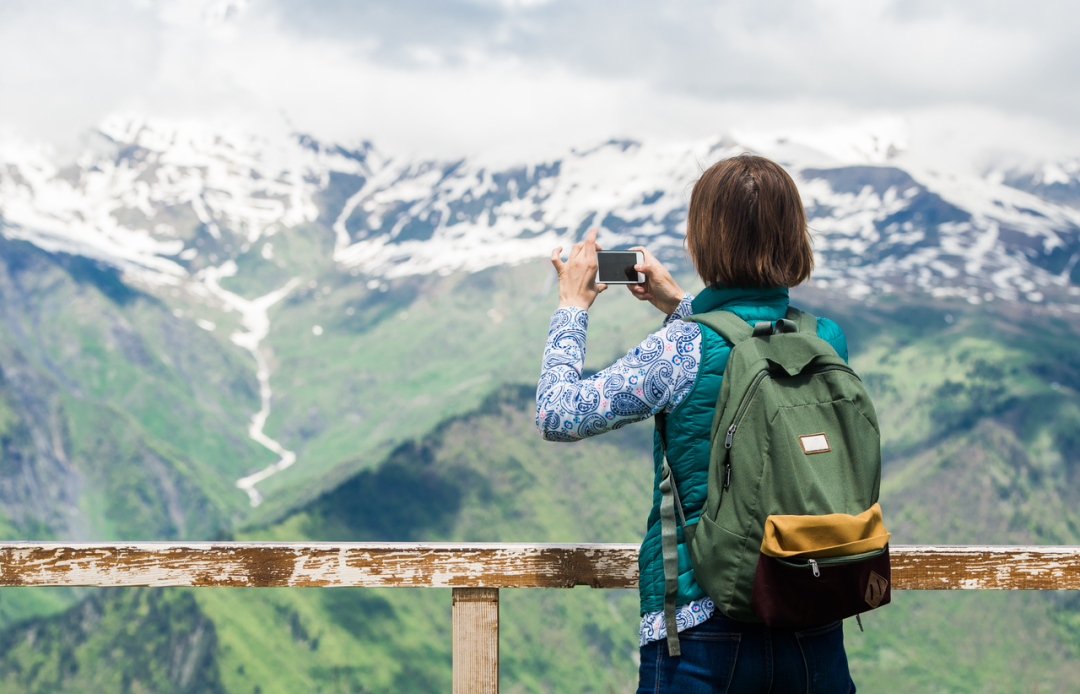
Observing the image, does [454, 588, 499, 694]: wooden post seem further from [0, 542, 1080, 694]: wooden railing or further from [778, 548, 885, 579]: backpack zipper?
[778, 548, 885, 579]: backpack zipper

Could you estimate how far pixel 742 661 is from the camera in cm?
250

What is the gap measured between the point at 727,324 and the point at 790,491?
480mm

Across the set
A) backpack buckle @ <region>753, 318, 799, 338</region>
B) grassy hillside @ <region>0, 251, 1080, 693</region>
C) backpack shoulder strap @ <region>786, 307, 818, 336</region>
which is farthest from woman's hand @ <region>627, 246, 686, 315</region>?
grassy hillside @ <region>0, 251, 1080, 693</region>

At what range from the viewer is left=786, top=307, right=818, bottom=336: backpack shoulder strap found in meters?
2.58

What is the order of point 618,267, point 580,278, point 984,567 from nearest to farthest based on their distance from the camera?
point 580,278, point 618,267, point 984,567

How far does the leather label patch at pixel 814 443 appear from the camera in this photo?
233 cm

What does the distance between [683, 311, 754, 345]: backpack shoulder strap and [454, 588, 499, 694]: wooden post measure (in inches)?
57.1

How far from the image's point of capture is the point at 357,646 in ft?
403

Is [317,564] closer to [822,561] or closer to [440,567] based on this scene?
[440,567]

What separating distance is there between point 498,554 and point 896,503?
469ft

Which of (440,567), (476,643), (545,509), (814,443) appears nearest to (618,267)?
(814,443)

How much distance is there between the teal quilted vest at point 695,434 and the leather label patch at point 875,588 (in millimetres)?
437

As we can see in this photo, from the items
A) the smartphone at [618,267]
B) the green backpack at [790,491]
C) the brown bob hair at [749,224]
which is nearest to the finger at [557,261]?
the smartphone at [618,267]

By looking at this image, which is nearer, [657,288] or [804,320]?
[804,320]
